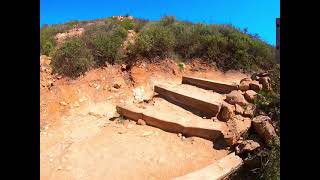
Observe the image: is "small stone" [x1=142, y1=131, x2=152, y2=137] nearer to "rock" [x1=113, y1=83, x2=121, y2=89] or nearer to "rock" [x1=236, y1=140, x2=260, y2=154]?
"rock" [x1=236, y1=140, x2=260, y2=154]

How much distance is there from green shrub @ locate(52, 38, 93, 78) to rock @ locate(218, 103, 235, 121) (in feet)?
14.0

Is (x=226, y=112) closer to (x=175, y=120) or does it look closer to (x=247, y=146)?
(x=175, y=120)

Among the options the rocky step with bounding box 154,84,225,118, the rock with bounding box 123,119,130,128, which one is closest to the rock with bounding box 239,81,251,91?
the rocky step with bounding box 154,84,225,118

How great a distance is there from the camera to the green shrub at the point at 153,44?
9883 mm

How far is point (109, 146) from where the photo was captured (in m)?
6.34

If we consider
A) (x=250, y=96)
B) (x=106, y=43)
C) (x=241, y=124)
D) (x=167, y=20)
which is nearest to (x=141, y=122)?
(x=241, y=124)

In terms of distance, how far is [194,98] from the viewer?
24.8 ft

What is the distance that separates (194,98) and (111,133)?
6.25 feet

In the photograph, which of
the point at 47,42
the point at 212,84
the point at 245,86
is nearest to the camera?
the point at 245,86

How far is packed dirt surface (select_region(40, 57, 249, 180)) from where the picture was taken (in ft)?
18.2

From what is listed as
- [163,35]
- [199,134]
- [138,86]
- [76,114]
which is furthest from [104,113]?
[163,35]

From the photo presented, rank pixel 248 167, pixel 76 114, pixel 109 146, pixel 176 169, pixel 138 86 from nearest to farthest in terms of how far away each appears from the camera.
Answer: pixel 248 167 < pixel 176 169 < pixel 109 146 < pixel 76 114 < pixel 138 86

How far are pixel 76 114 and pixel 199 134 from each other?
3126 mm

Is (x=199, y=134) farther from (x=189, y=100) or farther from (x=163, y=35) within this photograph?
(x=163, y=35)
